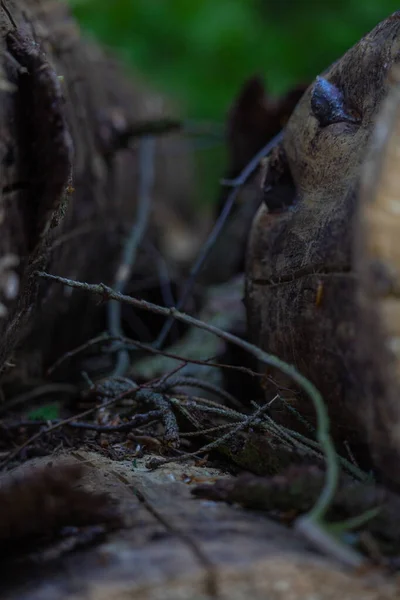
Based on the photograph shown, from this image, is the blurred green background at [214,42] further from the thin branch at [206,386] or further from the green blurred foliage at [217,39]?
the thin branch at [206,386]

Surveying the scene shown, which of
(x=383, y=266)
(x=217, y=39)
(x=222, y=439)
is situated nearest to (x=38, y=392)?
(x=222, y=439)

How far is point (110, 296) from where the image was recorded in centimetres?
126

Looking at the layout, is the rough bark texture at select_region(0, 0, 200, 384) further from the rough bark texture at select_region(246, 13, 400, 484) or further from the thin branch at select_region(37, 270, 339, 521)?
the rough bark texture at select_region(246, 13, 400, 484)

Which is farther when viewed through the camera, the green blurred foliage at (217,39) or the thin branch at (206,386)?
the green blurred foliage at (217,39)

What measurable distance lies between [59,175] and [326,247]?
0.51 m

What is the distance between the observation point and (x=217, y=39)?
535 centimetres

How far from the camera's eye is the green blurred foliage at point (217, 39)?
17.0 feet

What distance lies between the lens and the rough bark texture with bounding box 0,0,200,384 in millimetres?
1111

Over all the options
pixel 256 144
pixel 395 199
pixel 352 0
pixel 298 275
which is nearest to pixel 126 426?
pixel 298 275

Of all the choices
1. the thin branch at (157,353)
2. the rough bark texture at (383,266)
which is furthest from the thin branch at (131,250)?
the rough bark texture at (383,266)

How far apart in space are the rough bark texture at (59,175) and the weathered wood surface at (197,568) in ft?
1.54

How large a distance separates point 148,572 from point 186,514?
19 centimetres

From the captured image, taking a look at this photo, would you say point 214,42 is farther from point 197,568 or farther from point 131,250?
point 197,568

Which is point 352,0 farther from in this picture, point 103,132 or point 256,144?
point 103,132
